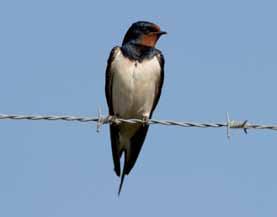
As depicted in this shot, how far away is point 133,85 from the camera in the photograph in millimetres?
7242

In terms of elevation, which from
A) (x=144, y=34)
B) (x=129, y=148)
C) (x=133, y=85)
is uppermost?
(x=144, y=34)

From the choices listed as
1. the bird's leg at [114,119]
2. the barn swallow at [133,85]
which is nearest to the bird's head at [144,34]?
the barn swallow at [133,85]

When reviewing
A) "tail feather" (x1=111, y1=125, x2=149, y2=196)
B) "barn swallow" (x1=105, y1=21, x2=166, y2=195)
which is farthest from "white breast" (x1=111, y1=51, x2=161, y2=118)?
"tail feather" (x1=111, y1=125, x2=149, y2=196)

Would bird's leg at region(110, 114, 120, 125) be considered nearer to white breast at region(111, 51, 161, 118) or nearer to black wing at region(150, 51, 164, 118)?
white breast at region(111, 51, 161, 118)

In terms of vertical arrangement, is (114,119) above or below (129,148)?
above

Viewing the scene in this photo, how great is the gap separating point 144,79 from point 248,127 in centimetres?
202

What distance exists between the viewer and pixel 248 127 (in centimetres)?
536

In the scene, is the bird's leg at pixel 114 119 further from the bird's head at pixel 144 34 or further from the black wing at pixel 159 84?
the bird's head at pixel 144 34

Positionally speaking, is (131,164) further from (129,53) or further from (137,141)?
(129,53)

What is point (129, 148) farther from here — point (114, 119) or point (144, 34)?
point (114, 119)

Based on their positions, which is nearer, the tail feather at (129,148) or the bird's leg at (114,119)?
the bird's leg at (114,119)

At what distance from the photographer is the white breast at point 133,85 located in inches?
284

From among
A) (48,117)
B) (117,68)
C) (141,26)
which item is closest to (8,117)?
(48,117)

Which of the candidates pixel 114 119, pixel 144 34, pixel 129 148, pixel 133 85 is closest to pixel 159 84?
pixel 133 85
